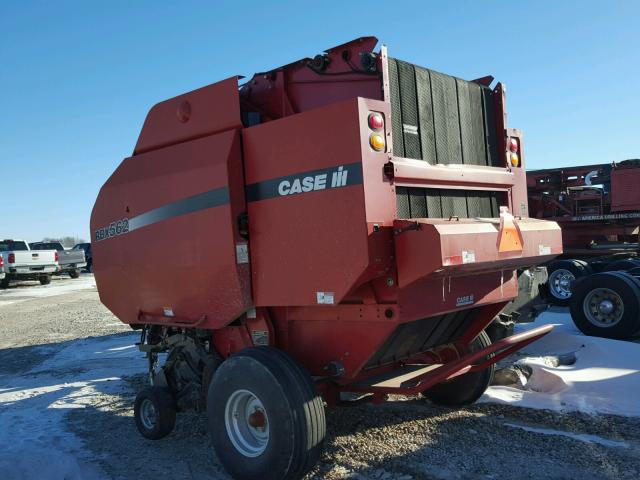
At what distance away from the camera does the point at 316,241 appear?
3.76 metres

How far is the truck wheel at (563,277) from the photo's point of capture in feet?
39.9

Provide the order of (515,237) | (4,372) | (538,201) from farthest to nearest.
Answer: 1. (538,201)
2. (4,372)
3. (515,237)

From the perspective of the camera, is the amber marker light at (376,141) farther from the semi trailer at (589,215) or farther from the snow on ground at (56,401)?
the semi trailer at (589,215)

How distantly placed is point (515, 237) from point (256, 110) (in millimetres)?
2125

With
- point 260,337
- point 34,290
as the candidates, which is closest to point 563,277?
point 260,337

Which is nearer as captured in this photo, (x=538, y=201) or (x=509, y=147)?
(x=509, y=147)

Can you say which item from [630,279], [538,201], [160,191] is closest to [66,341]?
[160,191]

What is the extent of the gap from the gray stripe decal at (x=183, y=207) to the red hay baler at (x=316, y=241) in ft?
0.05

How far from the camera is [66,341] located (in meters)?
10.6

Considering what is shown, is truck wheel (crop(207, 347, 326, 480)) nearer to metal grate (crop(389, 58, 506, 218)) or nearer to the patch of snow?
metal grate (crop(389, 58, 506, 218))

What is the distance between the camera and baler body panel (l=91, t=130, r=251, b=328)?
4.21 m

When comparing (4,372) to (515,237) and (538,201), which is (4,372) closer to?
(515,237)

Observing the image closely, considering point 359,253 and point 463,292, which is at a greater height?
point 359,253

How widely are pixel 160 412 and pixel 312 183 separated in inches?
97.1
